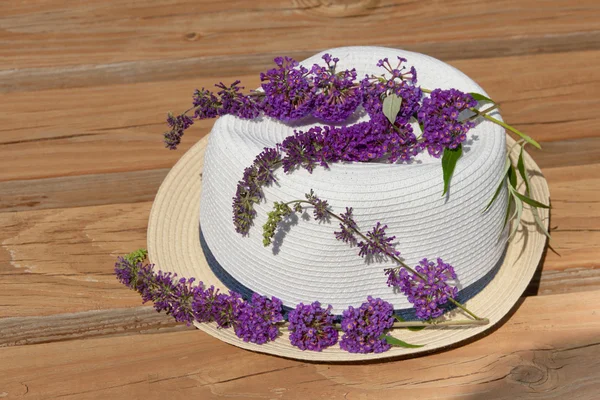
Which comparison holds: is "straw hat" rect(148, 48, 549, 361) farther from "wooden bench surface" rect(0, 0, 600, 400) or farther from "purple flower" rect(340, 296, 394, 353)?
"wooden bench surface" rect(0, 0, 600, 400)

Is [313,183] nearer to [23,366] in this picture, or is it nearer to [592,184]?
[23,366]

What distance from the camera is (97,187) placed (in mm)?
3182

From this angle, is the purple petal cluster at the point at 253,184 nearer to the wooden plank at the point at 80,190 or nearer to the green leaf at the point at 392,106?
the green leaf at the point at 392,106

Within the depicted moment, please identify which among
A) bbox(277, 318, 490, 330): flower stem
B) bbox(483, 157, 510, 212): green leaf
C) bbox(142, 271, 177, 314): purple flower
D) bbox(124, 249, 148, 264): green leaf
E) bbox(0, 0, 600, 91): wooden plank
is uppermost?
bbox(0, 0, 600, 91): wooden plank

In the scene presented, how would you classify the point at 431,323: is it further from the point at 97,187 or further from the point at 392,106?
the point at 97,187

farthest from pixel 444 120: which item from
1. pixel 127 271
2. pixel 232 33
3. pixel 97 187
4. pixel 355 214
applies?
pixel 232 33

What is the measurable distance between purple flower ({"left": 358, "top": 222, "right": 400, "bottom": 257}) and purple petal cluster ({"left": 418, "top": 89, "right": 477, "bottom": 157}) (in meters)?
0.31

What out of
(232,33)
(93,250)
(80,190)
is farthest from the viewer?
(232,33)

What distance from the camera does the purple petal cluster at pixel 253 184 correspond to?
2238mm

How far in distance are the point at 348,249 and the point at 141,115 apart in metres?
1.56

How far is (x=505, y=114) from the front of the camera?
3.52 m

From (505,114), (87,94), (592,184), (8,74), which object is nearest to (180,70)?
(87,94)

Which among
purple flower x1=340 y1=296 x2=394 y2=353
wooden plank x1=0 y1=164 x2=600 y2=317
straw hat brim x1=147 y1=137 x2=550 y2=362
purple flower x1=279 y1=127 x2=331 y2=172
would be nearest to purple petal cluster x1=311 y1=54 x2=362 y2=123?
purple flower x1=279 y1=127 x2=331 y2=172

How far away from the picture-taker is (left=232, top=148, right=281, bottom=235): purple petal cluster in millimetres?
2238
